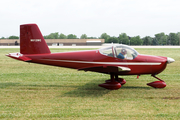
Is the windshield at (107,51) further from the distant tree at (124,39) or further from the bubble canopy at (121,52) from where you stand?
the distant tree at (124,39)

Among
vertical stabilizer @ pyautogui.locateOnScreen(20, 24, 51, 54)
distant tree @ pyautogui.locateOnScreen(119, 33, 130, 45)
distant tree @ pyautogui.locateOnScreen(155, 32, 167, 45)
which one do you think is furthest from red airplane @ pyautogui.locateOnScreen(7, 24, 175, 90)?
distant tree @ pyautogui.locateOnScreen(155, 32, 167, 45)

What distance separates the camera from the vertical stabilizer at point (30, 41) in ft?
31.1

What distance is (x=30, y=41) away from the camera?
9.50 meters

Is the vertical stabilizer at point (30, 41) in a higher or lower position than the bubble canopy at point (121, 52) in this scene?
higher

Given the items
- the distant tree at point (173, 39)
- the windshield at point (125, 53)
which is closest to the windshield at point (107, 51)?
the windshield at point (125, 53)

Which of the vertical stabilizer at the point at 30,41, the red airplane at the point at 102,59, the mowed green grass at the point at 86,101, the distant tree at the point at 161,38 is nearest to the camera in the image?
the mowed green grass at the point at 86,101

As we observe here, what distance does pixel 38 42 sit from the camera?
9562 millimetres

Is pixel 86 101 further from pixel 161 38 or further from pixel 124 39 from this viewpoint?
pixel 161 38

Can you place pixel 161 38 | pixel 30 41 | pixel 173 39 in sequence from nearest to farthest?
1. pixel 30 41
2. pixel 173 39
3. pixel 161 38

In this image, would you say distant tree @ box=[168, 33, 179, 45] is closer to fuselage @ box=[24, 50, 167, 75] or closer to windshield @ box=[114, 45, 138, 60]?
fuselage @ box=[24, 50, 167, 75]

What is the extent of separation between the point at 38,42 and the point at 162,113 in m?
6.45

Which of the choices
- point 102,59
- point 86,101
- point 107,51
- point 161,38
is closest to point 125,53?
point 107,51

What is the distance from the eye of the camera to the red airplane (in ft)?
28.7

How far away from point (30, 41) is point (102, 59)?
142 inches
